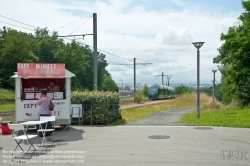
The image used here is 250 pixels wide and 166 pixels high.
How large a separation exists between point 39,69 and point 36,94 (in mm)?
1283

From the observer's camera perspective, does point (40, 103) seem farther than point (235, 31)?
No

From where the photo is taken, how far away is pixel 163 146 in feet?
33.3

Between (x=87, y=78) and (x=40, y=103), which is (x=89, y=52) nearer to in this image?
(x=87, y=78)

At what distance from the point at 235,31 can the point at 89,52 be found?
265 ft

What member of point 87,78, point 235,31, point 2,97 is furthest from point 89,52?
point 235,31

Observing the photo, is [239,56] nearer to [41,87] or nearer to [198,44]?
[198,44]

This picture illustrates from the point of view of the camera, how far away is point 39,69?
13.6 m

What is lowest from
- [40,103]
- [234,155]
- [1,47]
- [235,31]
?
[234,155]

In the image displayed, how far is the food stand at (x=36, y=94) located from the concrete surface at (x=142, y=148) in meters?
0.89

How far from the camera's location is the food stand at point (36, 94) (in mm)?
13367

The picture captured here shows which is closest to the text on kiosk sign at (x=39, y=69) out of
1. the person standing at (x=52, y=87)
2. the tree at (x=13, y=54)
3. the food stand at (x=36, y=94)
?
the food stand at (x=36, y=94)

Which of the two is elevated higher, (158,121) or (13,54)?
(13,54)

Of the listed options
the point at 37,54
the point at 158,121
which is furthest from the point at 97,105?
the point at 37,54

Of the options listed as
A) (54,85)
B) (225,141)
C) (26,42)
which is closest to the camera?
(225,141)
